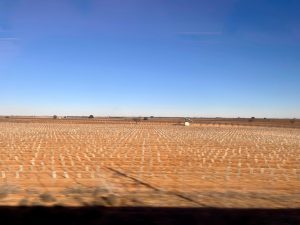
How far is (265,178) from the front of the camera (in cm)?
1165

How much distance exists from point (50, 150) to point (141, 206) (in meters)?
11.1

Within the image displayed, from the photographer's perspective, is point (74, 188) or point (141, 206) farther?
point (74, 188)

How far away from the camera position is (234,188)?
32.5 ft

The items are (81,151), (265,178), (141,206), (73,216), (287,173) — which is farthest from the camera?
(81,151)

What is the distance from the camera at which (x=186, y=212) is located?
23.8ft

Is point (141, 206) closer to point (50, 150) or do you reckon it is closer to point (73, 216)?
point (73, 216)

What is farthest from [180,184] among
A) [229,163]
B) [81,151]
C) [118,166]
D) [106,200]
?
[81,151]

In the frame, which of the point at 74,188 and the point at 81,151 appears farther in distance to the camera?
the point at 81,151

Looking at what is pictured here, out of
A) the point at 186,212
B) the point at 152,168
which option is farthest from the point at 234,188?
the point at 152,168

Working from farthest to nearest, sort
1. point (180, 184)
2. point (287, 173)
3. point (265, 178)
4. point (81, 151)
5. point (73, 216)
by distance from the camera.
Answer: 1. point (81, 151)
2. point (287, 173)
3. point (265, 178)
4. point (180, 184)
5. point (73, 216)

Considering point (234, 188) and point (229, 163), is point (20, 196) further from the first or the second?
point (229, 163)

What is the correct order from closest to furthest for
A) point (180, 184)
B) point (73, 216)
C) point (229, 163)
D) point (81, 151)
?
1. point (73, 216)
2. point (180, 184)
3. point (229, 163)
4. point (81, 151)

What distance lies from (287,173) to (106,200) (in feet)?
23.6

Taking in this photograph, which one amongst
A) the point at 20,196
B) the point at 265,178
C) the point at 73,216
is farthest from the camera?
the point at 265,178
